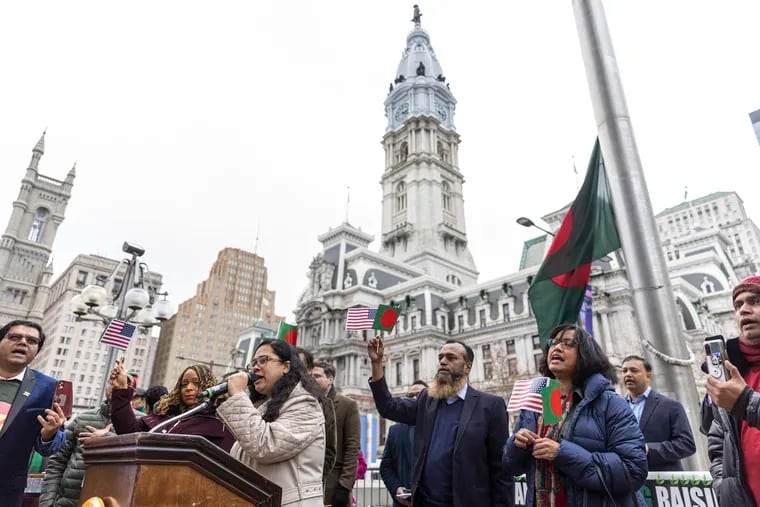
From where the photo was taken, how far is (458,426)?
443cm

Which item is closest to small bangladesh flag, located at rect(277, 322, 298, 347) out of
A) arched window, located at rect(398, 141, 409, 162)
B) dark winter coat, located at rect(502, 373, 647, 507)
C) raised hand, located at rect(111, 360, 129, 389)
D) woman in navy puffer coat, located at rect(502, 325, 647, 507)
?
raised hand, located at rect(111, 360, 129, 389)

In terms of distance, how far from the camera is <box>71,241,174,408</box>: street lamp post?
11.9 meters

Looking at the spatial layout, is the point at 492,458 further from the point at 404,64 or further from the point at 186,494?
the point at 404,64

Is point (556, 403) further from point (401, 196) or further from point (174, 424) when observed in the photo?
point (401, 196)

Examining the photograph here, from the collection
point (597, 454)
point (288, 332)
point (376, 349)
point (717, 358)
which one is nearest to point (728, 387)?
point (717, 358)

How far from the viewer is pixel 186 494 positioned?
2307 mm

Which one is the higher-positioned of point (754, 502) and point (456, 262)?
point (456, 262)

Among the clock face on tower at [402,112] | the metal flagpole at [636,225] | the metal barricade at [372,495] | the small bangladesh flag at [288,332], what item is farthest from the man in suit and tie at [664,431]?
the clock face on tower at [402,112]

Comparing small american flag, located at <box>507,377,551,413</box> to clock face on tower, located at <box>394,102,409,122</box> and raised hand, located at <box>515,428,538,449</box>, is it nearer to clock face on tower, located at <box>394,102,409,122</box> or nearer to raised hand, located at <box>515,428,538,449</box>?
raised hand, located at <box>515,428,538,449</box>

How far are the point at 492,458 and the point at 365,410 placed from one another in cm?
4264

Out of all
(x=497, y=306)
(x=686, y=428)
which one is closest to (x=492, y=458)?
(x=686, y=428)

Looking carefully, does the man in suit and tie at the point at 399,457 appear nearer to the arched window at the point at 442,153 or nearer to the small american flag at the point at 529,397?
the small american flag at the point at 529,397

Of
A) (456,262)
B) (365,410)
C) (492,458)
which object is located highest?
(456,262)

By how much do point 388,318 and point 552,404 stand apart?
340cm
